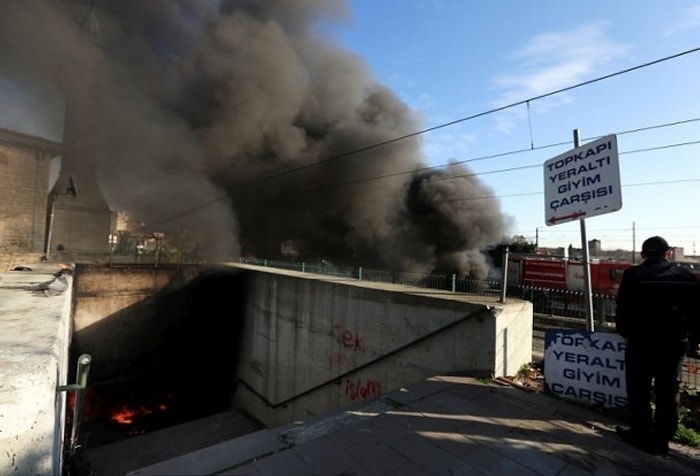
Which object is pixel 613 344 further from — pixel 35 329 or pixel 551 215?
pixel 35 329

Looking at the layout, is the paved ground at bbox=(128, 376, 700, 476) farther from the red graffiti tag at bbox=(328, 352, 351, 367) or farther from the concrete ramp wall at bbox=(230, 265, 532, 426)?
the red graffiti tag at bbox=(328, 352, 351, 367)

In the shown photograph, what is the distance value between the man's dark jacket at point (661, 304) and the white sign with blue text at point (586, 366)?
1.94 ft

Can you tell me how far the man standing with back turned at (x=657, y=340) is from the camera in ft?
7.18

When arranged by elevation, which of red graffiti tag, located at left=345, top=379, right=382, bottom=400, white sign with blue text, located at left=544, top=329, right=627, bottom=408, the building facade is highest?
the building facade

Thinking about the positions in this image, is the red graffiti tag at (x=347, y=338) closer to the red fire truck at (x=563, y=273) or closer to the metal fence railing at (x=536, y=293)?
the metal fence railing at (x=536, y=293)

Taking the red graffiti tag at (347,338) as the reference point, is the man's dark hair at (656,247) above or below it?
above

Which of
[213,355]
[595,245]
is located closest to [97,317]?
[213,355]

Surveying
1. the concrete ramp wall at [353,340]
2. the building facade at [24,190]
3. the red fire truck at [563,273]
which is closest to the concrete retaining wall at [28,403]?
the concrete ramp wall at [353,340]

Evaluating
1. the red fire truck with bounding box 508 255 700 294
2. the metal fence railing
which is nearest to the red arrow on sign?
the metal fence railing

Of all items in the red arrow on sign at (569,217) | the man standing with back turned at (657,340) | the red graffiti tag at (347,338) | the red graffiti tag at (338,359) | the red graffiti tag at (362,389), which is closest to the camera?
the man standing with back turned at (657,340)

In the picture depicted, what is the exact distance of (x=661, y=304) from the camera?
2232 mm

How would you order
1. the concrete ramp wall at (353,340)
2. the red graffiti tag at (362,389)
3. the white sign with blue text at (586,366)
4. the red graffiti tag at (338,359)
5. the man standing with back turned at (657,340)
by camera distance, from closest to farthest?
the man standing with back turned at (657,340)
the white sign with blue text at (586,366)
the concrete ramp wall at (353,340)
the red graffiti tag at (362,389)
the red graffiti tag at (338,359)

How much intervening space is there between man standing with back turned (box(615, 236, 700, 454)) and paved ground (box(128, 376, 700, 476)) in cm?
17

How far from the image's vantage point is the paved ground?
2.00 m
